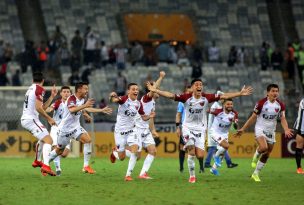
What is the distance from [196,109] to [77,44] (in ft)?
73.8

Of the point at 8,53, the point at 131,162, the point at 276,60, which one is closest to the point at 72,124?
the point at 131,162

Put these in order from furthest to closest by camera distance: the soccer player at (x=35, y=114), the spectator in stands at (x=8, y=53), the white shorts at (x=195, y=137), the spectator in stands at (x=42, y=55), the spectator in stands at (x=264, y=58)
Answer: the spectator in stands at (x=264, y=58) < the spectator in stands at (x=8, y=53) < the spectator in stands at (x=42, y=55) < the soccer player at (x=35, y=114) < the white shorts at (x=195, y=137)

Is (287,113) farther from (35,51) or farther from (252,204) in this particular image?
(252,204)

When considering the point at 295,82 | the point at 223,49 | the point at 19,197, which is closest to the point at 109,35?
the point at 223,49

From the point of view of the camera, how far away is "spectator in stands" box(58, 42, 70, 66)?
4209 cm

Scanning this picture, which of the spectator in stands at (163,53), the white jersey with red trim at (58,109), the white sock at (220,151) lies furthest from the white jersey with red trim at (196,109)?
the spectator in stands at (163,53)

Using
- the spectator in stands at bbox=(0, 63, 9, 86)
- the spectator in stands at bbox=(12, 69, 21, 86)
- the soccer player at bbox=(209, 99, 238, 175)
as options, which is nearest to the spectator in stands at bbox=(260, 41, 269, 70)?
the spectator in stands at bbox=(12, 69, 21, 86)

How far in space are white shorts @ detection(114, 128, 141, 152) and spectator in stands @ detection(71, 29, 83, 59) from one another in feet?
64.4

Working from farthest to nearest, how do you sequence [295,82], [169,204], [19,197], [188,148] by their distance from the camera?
[295,82] < [188,148] < [19,197] < [169,204]

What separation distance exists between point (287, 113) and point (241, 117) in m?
2.49

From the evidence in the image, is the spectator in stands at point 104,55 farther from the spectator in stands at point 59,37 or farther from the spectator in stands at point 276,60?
the spectator in stands at point 276,60

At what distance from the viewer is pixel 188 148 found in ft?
69.0

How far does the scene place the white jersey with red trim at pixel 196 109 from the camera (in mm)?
21016

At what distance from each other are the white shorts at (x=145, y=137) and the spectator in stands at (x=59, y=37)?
1951cm
